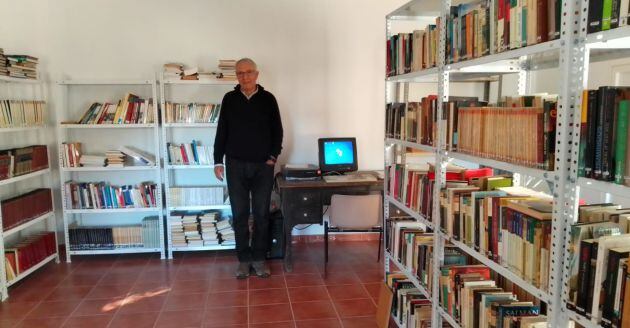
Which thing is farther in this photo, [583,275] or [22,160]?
[22,160]

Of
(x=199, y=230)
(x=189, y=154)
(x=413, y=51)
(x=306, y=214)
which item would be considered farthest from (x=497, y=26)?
(x=199, y=230)

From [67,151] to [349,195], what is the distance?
8.33 feet

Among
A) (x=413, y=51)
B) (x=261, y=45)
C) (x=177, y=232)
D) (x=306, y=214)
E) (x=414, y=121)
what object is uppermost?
(x=261, y=45)

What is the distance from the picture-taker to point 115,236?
4137mm

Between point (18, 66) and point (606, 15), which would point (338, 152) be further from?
point (606, 15)

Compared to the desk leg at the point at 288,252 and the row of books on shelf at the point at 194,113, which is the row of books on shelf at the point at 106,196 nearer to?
the row of books on shelf at the point at 194,113

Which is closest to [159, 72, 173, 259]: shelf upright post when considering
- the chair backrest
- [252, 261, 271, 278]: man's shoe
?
[252, 261, 271, 278]: man's shoe

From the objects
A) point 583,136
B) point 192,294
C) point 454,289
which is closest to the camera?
point 583,136

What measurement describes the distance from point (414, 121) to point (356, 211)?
4.34ft

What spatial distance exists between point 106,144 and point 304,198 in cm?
205

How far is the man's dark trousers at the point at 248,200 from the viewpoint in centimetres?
365

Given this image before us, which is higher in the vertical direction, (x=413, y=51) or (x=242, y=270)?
(x=413, y=51)

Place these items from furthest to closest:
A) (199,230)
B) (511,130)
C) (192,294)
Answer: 1. (199,230)
2. (192,294)
3. (511,130)

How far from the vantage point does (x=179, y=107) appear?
4.04 m
